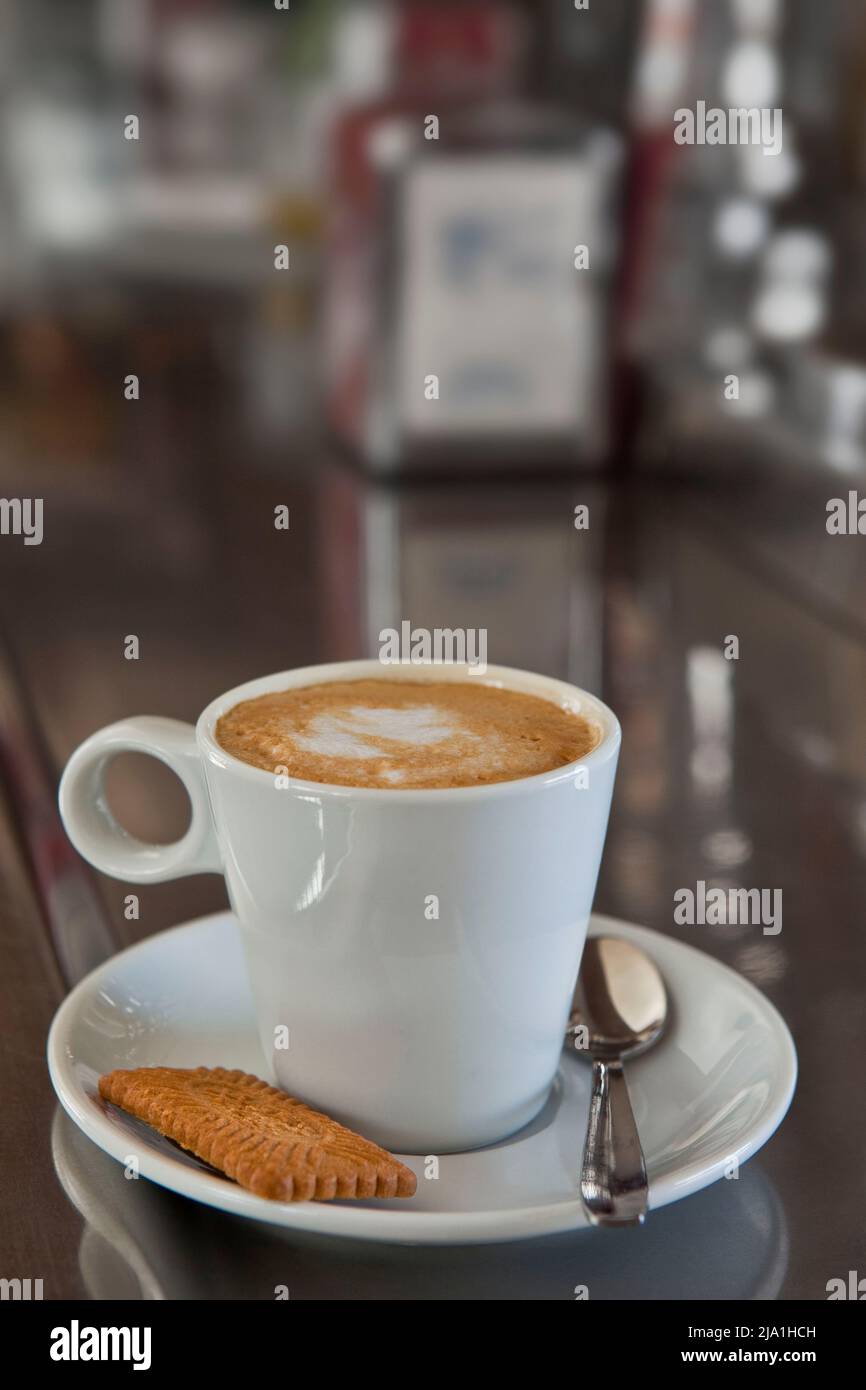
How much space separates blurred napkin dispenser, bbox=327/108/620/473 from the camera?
1152mm

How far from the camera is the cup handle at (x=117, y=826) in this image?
15.9 inches

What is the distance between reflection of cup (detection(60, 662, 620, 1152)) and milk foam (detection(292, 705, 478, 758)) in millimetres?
29

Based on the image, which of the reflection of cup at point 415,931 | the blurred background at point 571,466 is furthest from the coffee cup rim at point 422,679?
the blurred background at point 571,466

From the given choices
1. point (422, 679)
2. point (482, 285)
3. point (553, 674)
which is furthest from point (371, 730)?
point (482, 285)

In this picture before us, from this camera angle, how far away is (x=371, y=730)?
0.40m

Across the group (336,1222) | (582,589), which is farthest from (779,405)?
(336,1222)

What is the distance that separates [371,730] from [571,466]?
0.88m

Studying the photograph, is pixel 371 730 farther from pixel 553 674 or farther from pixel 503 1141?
pixel 553 674

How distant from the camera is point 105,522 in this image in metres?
1.19

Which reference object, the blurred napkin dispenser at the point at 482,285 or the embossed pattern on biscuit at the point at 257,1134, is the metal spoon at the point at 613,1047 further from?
the blurred napkin dispenser at the point at 482,285

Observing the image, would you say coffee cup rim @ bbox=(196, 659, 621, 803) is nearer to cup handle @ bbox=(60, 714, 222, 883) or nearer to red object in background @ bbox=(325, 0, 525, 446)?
cup handle @ bbox=(60, 714, 222, 883)

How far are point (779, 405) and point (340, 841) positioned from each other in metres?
0.78

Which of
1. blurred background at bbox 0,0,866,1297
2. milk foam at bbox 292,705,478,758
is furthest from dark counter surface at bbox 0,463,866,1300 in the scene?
milk foam at bbox 292,705,478,758

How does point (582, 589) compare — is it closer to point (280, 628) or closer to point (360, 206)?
point (280, 628)
